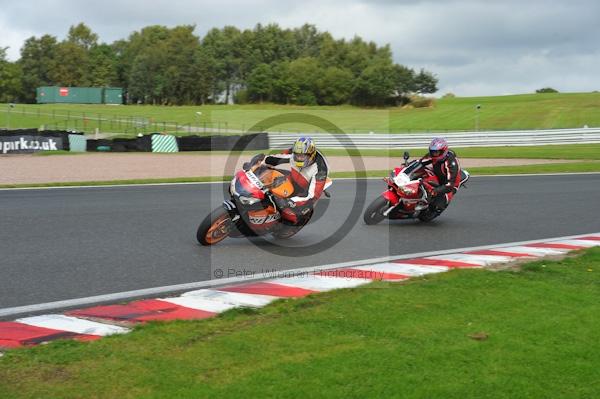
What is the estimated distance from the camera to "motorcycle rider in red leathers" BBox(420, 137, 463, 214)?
11367 mm

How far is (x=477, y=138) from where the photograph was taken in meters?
40.9

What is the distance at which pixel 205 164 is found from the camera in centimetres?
2684

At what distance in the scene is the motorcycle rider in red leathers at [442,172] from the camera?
11367mm

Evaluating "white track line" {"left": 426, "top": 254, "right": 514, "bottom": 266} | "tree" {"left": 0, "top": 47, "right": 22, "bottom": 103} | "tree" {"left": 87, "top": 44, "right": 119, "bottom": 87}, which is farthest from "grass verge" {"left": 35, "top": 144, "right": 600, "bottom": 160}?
"tree" {"left": 87, "top": 44, "right": 119, "bottom": 87}

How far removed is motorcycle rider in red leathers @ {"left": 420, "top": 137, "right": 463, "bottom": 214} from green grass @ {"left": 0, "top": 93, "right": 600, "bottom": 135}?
104 ft

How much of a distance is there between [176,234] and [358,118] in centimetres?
5359

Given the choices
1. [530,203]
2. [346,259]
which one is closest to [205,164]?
[530,203]

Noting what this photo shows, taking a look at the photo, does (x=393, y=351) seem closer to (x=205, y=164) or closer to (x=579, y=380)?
(x=579, y=380)

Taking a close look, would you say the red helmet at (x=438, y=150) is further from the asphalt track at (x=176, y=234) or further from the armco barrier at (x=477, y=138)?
the armco barrier at (x=477, y=138)

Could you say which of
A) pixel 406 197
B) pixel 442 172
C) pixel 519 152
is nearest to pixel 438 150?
pixel 442 172

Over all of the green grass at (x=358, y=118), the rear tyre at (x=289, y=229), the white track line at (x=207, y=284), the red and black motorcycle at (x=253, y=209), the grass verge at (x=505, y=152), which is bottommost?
the white track line at (x=207, y=284)

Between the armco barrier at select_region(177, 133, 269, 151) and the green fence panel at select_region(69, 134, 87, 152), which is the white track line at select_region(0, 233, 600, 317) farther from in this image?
the green fence panel at select_region(69, 134, 87, 152)

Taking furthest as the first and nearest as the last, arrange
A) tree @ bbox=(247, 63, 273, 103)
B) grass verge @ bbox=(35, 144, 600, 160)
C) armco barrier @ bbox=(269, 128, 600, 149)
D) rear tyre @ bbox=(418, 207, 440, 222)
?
tree @ bbox=(247, 63, 273, 103) → armco barrier @ bbox=(269, 128, 600, 149) → grass verge @ bbox=(35, 144, 600, 160) → rear tyre @ bbox=(418, 207, 440, 222)

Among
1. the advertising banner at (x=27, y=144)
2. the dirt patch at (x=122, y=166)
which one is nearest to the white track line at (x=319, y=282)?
the dirt patch at (x=122, y=166)
